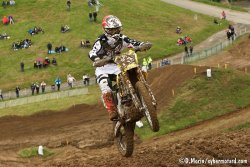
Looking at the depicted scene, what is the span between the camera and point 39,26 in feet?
200

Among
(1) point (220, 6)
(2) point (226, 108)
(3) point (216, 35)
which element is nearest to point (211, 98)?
(2) point (226, 108)

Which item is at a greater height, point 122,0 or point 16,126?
point 122,0

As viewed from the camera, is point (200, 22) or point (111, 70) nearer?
point (111, 70)

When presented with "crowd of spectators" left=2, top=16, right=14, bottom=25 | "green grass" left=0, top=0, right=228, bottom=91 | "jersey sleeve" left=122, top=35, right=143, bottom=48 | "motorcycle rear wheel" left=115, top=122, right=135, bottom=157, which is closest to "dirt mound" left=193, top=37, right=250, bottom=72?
"green grass" left=0, top=0, right=228, bottom=91

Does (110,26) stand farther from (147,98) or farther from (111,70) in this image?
(147,98)

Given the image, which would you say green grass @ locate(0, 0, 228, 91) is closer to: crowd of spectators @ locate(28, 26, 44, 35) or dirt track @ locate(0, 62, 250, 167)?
crowd of spectators @ locate(28, 26, 44, 35)

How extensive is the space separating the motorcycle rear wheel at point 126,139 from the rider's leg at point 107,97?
1.82 feet

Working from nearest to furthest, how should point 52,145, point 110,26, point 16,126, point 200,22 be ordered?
1. point 110,26
2. point 52,145
3. point 16,126
4. point 200,22

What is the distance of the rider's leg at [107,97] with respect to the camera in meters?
15.2

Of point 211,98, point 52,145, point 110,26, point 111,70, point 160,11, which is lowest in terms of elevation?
point 52,145

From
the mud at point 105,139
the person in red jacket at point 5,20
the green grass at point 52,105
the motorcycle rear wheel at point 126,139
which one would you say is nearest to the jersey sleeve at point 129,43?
the motorcycle rear wheel at point 126,139

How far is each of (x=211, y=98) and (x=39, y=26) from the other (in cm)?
3404

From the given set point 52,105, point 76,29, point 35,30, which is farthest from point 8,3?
point 52,105

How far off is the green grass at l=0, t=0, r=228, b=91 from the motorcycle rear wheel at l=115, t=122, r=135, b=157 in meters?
32.4
